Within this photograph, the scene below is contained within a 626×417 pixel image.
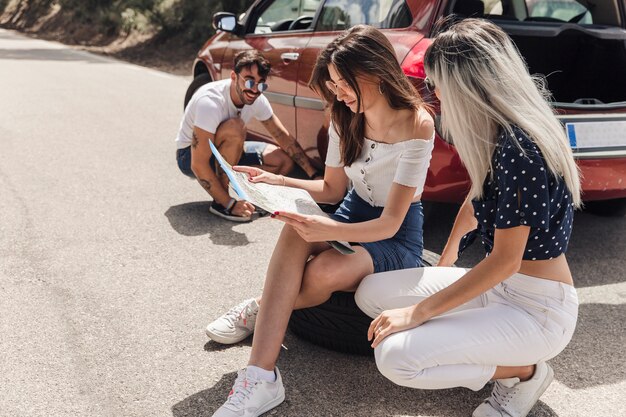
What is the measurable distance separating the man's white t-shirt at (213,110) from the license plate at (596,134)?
2.03 m

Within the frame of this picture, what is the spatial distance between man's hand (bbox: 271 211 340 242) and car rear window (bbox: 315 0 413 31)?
1.87 m

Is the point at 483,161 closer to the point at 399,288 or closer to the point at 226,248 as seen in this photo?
the point at 399,288

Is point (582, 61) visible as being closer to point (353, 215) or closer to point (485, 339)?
point (353, 215)

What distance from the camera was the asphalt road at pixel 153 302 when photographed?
2719 mm

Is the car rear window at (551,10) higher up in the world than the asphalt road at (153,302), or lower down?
higher up

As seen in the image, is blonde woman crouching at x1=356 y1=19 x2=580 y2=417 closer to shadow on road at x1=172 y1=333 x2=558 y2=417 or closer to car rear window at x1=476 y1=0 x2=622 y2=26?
shadow on road at x1=172 y1=333 x2=558 y2=417

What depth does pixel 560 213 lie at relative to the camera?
2377 millimetres

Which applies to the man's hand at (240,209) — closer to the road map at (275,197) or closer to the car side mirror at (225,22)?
the road map at (275,197)

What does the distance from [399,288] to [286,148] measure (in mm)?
2380

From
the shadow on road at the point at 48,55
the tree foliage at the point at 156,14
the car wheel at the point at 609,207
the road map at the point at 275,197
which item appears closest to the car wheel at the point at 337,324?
the road map at the point at 275,197

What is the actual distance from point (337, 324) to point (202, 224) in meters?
1.95

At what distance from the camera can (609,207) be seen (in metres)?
5.24

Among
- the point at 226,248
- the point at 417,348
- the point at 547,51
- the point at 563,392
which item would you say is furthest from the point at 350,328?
the point at 547,51

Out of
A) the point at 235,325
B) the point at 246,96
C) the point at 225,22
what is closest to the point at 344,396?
the point at 235,325
